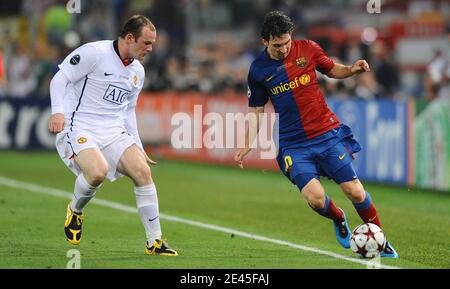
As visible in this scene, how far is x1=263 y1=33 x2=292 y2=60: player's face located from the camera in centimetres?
1036

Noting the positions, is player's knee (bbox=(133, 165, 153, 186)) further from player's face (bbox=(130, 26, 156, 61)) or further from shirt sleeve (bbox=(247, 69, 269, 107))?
shirt sleeve (bbox=(247, 69, 269, 107))

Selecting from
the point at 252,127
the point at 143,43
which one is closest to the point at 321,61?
the point at 252,127

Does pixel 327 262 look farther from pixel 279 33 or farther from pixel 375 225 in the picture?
pixel 279 33

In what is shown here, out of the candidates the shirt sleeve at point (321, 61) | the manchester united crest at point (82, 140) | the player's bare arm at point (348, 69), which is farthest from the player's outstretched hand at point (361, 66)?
the manchester united crest at point (82, 140)

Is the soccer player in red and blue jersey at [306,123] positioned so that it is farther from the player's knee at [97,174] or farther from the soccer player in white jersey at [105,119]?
the player's knee at [97,174]

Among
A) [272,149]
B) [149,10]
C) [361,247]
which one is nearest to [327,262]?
[361,247]

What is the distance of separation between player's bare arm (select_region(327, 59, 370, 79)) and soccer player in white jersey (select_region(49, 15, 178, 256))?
1.81 metres

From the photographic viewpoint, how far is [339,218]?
35.4ft

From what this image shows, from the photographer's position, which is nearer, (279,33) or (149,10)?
(279,33)

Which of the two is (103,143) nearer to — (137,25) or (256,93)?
(137,25)

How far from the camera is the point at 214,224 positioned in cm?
1343
